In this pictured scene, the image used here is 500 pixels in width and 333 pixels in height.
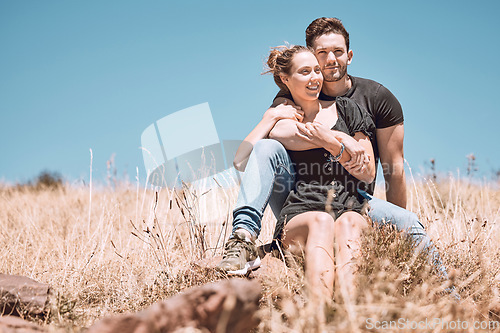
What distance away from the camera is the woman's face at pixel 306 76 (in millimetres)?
3381

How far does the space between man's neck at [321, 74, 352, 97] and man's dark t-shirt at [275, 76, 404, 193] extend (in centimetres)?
4

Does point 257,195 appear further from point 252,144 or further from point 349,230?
point 349,230

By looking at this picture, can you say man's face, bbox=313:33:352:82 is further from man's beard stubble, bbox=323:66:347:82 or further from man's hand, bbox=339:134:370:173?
man's hand, bbox=339:134:370:173

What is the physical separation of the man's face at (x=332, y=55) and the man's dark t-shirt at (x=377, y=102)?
0.17 meters

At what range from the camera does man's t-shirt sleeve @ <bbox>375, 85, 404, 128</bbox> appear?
3.81 metres

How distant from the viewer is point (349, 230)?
107 inches

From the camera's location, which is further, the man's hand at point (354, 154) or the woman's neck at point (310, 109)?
the woman's neck at point (310, 109)

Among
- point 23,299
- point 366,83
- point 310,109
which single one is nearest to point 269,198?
point 310,109

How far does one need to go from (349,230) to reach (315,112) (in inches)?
45.2

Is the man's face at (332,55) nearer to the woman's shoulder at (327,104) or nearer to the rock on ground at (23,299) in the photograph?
the woman's shoulder at (327,104)

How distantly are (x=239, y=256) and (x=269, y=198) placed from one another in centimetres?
57

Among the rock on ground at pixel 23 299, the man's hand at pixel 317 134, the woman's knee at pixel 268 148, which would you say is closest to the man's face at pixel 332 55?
the man's hand at pixel 317 134

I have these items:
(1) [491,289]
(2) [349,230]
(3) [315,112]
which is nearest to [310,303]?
(2) [349,230]

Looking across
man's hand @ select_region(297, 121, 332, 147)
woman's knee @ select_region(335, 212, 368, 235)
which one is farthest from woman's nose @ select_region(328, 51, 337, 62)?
woman's knee @ select_region(335, 212, 368, 235)
